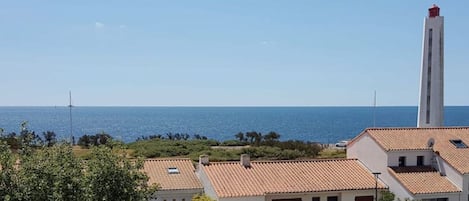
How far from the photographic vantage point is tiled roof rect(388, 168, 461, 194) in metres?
27.7

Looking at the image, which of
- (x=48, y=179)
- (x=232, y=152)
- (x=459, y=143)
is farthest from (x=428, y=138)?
(x=232, y=152)

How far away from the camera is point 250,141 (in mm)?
71500

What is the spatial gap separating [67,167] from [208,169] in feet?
44.3

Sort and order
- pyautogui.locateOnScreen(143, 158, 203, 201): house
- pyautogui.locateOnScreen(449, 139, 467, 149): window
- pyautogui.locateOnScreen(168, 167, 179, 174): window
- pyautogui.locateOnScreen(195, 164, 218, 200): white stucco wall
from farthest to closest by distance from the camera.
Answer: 1. pyautogui.locateOnScreen(449, 139, 467, 149): window
2. pyautogui.locateOnScreen(168, 167, 179, 174): window
3. pyautogui.locateOnScreen(143, 158, 203, 201): house
4. pyautogui.locateOnScreen(195, 164, 218, 200): white stucco wall

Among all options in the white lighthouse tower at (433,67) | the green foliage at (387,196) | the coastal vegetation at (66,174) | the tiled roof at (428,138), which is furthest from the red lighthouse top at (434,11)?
the coastal vegetation at (66,174)

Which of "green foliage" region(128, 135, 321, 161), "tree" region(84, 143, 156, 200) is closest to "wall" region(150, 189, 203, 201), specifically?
"tree" region(84, 143, 156, 200)

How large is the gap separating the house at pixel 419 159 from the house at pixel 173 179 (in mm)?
11414

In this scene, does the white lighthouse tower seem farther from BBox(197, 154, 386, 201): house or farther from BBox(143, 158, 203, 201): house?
BBox(143, 158, 203, 201): house

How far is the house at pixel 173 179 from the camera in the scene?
89.3 feet

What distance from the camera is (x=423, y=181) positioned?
28.6 metres

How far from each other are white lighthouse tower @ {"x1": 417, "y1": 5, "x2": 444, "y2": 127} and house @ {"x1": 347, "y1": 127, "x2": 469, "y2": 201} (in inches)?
433

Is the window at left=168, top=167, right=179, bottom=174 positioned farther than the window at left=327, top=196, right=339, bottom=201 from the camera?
Yes

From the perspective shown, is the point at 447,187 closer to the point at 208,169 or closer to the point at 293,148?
the point at 208,169

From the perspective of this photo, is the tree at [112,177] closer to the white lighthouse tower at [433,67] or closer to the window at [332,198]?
the window at [332,198]
